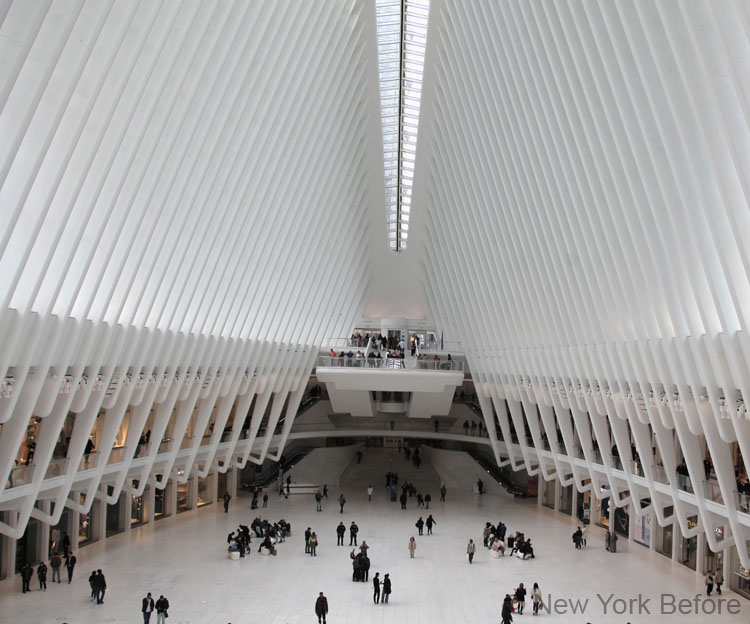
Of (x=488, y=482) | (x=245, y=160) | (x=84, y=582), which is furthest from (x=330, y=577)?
(x=488, y=482)

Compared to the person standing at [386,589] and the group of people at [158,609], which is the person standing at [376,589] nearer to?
the person standing at [386,589]

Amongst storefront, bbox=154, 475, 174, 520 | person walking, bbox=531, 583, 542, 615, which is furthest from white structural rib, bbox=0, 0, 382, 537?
person walking, bbox=531, 583, 542, 615

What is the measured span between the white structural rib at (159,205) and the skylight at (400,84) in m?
0.61

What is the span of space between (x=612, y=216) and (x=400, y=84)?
13927 mm

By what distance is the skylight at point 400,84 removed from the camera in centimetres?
2384

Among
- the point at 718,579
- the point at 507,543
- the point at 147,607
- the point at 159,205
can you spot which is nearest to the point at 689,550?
the point at 718,579

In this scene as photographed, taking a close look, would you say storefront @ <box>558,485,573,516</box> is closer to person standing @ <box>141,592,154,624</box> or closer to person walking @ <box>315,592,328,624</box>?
person walking @ <box>315,592,328,624</box>

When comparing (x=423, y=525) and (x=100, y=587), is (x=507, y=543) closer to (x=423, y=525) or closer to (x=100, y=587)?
(x=423, y=525)

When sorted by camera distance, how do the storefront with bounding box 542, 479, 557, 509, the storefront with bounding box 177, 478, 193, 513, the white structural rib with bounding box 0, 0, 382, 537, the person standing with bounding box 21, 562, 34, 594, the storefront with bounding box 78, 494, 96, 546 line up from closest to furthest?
1. the white structural rib with bounding box 0, 0, 382, 537
2. the person standing with bounding box 21, 562, 34, 594
3. the storefront with bounding box 78, 494, 96, 546
4. the storefront with bounding box 177, 478, 193, 513
5. the storefront with bounding box 542, 479, 557, 509

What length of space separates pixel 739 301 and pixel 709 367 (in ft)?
8.91

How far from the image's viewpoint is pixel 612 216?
1576cm

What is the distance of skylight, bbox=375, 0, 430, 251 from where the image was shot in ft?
78.2

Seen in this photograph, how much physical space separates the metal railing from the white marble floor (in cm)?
647

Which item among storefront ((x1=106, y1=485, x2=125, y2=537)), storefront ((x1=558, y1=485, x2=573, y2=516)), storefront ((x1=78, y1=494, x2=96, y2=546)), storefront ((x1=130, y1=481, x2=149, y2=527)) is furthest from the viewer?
storefront ((x1=558, y1=485, x2=573, y2=516))
